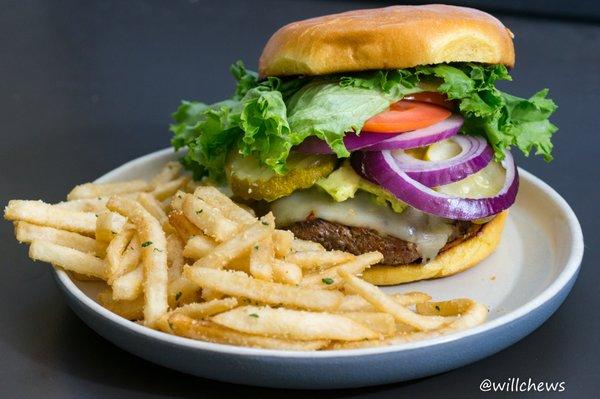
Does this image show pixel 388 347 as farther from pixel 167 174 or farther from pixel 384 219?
pixel 167 174

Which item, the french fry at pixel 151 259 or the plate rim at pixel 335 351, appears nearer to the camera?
the plate rim at pixel 335 351

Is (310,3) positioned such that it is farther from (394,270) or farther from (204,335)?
(204,335)

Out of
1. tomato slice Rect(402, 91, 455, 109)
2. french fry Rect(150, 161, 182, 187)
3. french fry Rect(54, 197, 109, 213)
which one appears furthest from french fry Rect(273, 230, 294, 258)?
french fry Rect(150, 161, 182, 187)

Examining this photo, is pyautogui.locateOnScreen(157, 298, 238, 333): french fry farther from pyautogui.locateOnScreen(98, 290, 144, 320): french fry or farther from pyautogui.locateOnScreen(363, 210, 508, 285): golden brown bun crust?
pyautogui.locateOnScreen(363, 210, 508, 285): golden brown bun crust

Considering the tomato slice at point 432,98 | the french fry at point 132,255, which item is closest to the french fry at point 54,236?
the french fry at point 132,255

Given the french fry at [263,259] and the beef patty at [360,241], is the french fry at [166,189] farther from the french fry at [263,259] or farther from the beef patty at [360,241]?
the french fry at [263,259]

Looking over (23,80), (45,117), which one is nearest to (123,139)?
(45,117)
